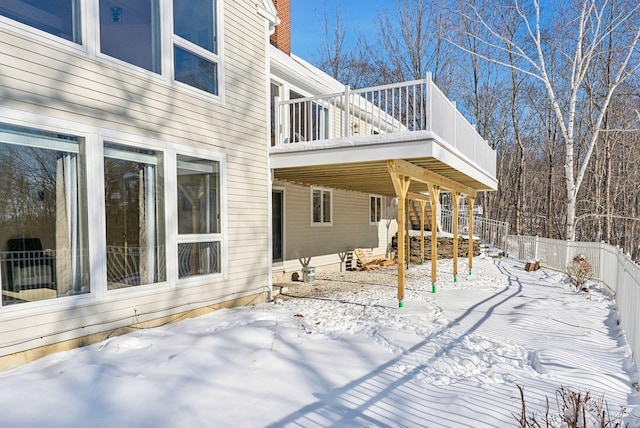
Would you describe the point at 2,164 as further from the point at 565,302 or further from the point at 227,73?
the point at 565,302

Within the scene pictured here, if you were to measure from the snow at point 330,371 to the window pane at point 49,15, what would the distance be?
3.26 meters

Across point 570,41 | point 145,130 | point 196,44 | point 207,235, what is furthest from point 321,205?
point 570,41

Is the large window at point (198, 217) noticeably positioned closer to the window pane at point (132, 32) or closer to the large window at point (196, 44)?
the large window at point (196, 44)

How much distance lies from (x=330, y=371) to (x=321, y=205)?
7484 millimetres

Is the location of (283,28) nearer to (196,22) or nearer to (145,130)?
(196,22)

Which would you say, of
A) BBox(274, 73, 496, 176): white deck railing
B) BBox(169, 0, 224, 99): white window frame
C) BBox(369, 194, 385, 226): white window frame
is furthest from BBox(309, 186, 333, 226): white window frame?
BBox(169, 0, 224, 99): white window frame

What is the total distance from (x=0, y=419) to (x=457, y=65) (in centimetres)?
2370

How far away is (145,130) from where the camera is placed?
4758mm

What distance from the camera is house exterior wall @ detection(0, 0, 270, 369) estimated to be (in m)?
3.62

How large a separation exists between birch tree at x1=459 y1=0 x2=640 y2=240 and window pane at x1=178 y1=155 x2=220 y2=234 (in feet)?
36.8

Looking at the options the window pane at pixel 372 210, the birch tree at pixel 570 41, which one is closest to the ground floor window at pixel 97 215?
the window pane at pixel 372 210

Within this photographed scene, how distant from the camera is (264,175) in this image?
689cm

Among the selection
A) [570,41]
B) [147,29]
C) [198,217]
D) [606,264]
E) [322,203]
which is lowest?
[606,264]

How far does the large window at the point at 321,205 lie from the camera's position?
1052cm
